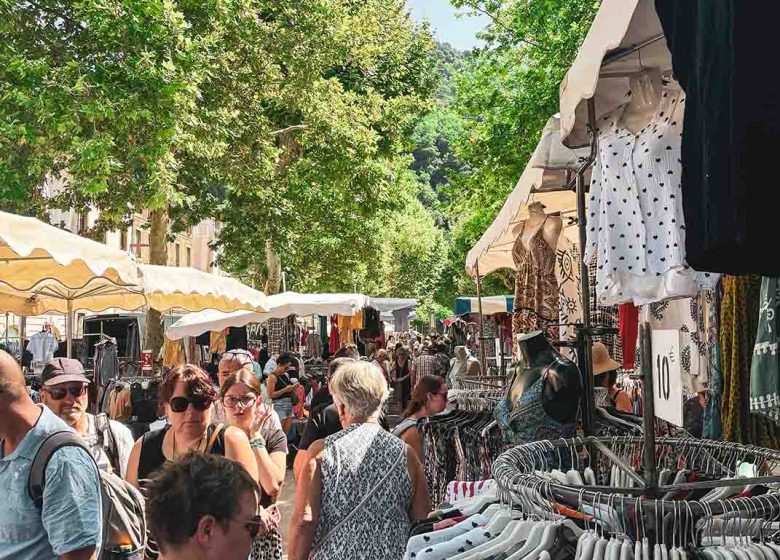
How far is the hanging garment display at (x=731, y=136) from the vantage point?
1730 millimetres

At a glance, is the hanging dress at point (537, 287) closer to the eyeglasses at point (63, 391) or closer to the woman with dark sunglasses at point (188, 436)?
the woman with dark sunglasses at point (188, 436)

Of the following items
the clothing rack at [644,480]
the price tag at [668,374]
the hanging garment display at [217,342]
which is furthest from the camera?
the hanging garment display at [217,342]

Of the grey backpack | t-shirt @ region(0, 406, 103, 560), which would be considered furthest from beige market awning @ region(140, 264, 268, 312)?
t-shirt @ region(0, 406, 103, 560)

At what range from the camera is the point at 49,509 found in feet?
10.2

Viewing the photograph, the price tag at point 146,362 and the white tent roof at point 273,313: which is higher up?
the white tent roof at point 273,313

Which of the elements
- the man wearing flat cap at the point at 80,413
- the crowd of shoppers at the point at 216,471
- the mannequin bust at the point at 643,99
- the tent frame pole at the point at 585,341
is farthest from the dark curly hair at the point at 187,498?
the man wearing flat cap at the point at 80,413

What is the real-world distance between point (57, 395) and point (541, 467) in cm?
276

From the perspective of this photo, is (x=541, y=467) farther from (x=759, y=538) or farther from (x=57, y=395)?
(x=57, y=395)

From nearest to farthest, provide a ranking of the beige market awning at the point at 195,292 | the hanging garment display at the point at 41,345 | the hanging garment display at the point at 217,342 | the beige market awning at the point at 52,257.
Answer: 1. the beige market awning at the point at 52,257
2. the beige market awning at the point at 195,292
3. the hanging garment display at the point at 217,342
4. the hanging garment display at the point at 41,345

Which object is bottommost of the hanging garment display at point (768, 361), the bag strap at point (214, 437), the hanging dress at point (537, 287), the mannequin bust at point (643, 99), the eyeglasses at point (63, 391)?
the bag strap at point (214, 437)

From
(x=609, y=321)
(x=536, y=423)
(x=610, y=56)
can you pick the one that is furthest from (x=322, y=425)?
(x=609, y=321)

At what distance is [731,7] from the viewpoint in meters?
1.85

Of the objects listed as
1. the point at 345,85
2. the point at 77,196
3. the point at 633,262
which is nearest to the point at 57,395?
the point at 633,262

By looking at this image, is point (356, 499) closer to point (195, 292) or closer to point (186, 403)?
point (186, 403)
